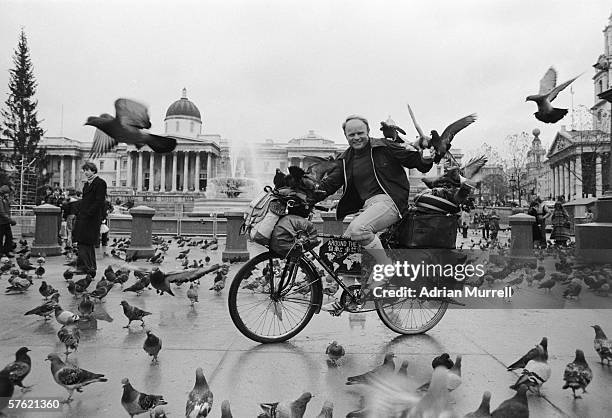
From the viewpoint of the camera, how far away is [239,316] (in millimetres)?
3869

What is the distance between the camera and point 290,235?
3.75m

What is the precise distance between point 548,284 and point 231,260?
6.40 m

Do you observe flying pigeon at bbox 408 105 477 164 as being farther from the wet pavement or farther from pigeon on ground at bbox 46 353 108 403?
pigeon on ground at bbox 46 353 108 403

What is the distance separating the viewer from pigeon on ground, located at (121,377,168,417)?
237 cm

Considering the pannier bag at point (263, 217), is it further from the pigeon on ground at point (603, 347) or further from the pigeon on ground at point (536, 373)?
the pigeon on ground at point (603, 347)

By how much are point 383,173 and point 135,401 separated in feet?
8.10

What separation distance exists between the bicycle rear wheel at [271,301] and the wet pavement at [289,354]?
13cm

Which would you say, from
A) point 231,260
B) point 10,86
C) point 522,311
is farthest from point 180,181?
point 522,311

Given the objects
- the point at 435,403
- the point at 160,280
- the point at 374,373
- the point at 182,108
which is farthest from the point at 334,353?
the point at 182,108

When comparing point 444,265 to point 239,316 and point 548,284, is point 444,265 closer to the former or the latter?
point 239,316

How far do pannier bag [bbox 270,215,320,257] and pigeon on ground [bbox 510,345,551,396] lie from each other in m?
1.74

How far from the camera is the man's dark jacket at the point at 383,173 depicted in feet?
12.7

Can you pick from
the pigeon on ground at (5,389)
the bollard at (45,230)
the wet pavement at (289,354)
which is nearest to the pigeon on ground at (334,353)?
the wet pavement at (289,354)

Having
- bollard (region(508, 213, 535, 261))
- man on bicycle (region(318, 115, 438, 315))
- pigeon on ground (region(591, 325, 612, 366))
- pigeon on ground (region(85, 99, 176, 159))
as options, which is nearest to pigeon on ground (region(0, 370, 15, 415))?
pigeon on ground (region(85, 99, 176, 159))
